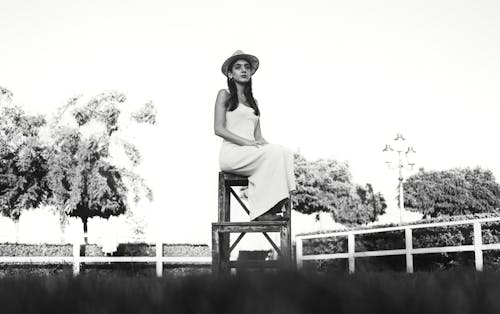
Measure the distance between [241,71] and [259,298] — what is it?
4.86 meters

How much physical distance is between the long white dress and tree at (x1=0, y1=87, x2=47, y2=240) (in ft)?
77.9

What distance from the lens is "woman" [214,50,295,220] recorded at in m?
5.10

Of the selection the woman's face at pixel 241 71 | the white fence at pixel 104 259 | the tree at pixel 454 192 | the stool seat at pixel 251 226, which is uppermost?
the tree at pixel 454 192

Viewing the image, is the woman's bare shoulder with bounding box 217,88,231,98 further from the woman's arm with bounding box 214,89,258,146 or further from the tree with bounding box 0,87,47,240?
the tree with bounding box 0,87,47,240

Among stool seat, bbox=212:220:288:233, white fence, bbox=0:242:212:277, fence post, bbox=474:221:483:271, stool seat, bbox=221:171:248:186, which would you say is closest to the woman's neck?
stool seat, bbox=221:171:248:186

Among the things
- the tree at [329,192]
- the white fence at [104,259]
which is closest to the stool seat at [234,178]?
the white fence at [104,259]

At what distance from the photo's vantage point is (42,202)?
2967 centimetres

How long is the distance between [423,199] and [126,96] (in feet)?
120

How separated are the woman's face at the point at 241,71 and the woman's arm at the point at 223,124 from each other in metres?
0.18

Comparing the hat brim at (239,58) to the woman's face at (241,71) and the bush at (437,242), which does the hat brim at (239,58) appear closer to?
the woman's face at (241,71)

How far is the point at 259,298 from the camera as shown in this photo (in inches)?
35.1

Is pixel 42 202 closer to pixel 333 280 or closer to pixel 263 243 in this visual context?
pixel 263 243

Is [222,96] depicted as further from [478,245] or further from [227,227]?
[478,245]

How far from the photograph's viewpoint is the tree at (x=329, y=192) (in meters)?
48.6
